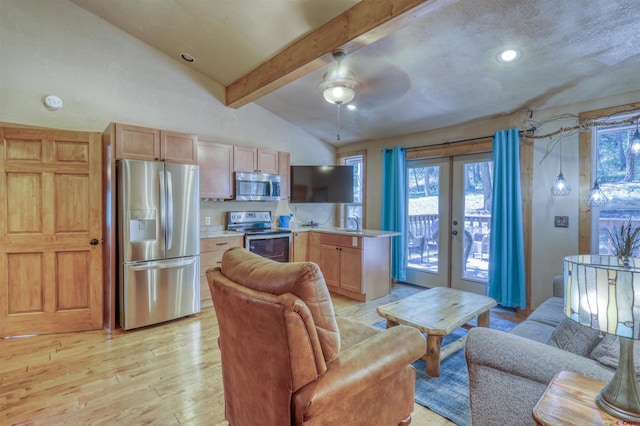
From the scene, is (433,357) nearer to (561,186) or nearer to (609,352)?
(609,352)

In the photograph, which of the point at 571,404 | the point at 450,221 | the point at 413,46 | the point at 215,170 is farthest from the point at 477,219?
the point at 215,170

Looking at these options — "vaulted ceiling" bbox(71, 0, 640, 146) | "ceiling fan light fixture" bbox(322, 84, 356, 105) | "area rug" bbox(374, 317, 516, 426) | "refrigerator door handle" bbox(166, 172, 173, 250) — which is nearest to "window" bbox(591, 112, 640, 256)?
"vaulted ceiling" bbox(71, 0, 640, 146)

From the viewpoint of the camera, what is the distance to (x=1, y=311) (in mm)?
3023

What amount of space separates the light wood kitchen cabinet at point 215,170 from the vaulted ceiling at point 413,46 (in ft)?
2.49

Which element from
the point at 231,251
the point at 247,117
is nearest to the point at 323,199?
the point at 247,117

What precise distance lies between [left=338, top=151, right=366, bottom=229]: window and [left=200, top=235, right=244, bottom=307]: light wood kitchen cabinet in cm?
237

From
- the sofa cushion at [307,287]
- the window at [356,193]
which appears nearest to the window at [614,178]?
the window at [356,193]

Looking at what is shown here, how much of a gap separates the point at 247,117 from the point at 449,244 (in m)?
3.60

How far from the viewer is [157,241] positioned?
132 inches

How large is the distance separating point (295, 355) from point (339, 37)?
8.29 feet

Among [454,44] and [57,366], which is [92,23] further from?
[454,44]

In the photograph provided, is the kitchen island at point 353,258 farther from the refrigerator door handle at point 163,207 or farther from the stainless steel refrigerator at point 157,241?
the refrigerator door handle at point 163,207

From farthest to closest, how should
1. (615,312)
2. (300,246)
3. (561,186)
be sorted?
(300,246), (561,186), (615,312)

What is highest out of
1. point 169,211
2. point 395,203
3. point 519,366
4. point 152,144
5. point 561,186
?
point 152,144
